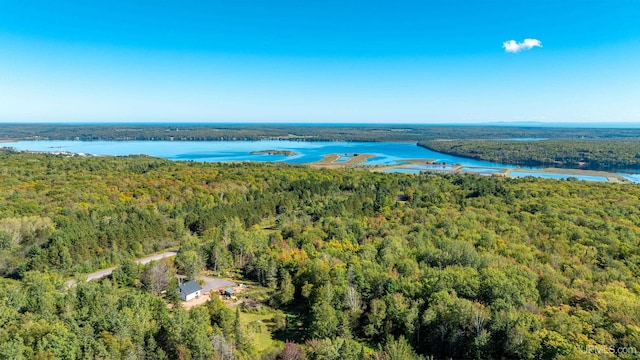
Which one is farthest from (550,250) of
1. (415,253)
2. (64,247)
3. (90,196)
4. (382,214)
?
(90,196)

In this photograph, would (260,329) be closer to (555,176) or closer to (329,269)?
(329,269)

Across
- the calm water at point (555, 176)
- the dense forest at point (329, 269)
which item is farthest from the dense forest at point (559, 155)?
the dense forest at point (329, 269)

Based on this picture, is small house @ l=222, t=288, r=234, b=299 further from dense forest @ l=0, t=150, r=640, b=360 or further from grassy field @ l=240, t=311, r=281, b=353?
dense forest @ l=0, t=150, r=640, b=360

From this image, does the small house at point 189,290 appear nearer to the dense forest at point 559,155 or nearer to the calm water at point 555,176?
the calm water at point 555,176

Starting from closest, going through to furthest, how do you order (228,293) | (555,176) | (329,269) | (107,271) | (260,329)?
1. (260,329)
2. (329,269)
3. (228,293)
4. (107,271)
5. (555,176)

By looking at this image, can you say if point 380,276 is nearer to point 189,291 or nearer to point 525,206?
point 189,291

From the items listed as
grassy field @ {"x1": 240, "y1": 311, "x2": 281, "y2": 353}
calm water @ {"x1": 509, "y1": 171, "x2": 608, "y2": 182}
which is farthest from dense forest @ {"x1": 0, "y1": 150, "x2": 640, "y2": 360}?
calm water @ {"x1": 509, "y1": 171, "x2": 608, "y2": 182}

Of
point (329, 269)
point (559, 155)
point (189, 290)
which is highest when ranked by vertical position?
point (559, 155)

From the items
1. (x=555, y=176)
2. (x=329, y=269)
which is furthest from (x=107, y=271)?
(x=555, y=176)
